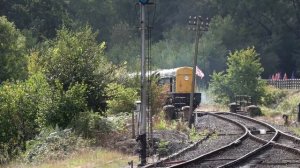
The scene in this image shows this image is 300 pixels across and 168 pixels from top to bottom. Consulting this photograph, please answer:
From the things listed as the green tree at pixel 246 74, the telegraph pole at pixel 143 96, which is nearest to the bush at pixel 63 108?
the telegraph pole at pixel 143 96

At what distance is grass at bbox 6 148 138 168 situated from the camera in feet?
56.5

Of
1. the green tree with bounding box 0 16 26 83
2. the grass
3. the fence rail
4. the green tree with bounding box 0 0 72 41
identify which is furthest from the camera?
the green tree with bounding box 0 0 72 41

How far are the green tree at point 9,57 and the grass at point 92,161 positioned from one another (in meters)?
23.1

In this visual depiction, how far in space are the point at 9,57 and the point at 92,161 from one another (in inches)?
1053

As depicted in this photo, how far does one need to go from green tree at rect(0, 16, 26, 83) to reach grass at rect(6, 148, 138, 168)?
2306 centimetres

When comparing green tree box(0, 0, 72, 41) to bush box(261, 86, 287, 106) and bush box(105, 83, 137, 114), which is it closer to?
bush box(261, 86, 287, 106)

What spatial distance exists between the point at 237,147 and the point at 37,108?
9.36m

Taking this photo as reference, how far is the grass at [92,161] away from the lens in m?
17.2

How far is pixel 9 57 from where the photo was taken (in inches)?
1698

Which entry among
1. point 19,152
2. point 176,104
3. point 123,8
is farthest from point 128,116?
point 123,8

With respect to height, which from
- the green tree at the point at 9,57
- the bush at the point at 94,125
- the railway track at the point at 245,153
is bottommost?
the railway track at the point at 245,153

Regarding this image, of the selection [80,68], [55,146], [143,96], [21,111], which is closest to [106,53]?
[80,68]

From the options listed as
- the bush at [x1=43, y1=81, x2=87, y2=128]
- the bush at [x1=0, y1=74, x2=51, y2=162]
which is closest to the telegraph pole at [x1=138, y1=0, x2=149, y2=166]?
the bush at [x1=43, y1=81, x2=87, y2=128]

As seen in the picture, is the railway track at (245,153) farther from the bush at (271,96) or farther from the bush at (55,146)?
the bush at (271,96)
